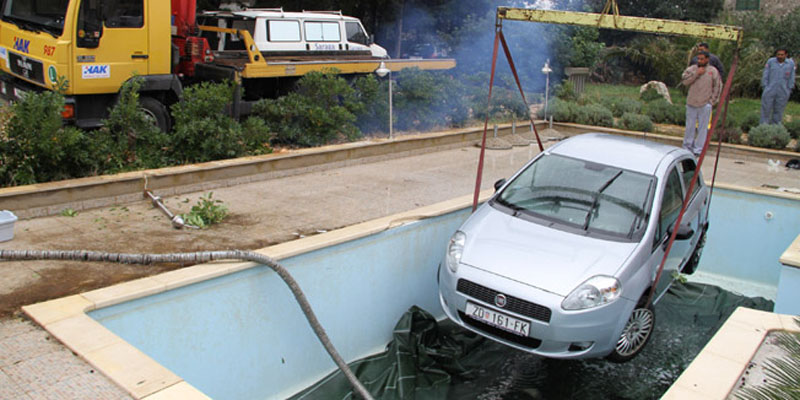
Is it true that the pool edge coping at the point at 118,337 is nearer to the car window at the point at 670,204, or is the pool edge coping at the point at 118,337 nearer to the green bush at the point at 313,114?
the car window at the point at 670,204

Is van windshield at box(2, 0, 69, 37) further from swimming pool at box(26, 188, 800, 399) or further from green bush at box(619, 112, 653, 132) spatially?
green bush at box(619, 112, 653, 132)

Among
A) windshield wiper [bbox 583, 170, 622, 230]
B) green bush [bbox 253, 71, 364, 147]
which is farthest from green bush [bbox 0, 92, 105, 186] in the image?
windshield wiper [bbox 583, 170, 622, 230]

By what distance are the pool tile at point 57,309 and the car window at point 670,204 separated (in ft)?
15.1

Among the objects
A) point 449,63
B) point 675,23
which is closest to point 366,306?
point 675,23

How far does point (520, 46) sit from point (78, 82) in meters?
13.7

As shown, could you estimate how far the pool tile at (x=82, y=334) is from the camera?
4004mm

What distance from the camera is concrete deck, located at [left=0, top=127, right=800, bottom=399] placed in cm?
386

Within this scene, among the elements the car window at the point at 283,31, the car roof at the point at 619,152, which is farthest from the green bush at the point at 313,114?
the car roof at the point at 619,152

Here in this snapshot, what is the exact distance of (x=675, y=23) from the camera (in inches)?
259

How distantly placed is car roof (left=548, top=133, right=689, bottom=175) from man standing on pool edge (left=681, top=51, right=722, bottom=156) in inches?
168

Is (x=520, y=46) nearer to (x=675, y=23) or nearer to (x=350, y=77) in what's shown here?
(x=350, y=77)

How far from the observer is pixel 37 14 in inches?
390

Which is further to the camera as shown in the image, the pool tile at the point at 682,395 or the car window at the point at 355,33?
the car window at the point at 355,33

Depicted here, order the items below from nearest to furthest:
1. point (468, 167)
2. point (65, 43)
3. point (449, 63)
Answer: point (65, 43), point (468, 167), point (449, 63)
